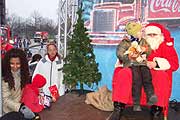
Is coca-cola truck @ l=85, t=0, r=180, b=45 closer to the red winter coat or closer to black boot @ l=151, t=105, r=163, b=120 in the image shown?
the red winter coat

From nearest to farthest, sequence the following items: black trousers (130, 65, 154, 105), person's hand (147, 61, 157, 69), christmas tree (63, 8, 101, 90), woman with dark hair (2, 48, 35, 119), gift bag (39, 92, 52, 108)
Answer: woman with dark hair (2, 48, 35, 119), black trousers (130, 65, 154, 105), person's hand (147, 61, 157, 69), gift bag (39, 92, 52, 108), christmas tree (63, 8, 101, 90)

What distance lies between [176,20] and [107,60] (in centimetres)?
141

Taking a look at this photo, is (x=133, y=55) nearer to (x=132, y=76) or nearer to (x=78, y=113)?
(x=132, y=76)

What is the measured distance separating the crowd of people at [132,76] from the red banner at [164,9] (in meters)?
1.52

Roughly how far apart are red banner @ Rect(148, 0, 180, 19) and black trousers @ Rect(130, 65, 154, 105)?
2189 millimetres

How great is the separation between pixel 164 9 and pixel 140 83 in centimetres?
237

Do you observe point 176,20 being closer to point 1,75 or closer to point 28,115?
point 1,75

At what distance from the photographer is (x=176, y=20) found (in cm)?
524

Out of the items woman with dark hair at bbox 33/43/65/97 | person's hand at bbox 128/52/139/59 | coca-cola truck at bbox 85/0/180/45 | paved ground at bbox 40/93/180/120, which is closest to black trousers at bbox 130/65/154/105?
person's hand at bbox 128/52/139/59

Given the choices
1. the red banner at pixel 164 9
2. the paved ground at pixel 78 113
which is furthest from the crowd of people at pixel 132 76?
the red banner at pixel 164 9

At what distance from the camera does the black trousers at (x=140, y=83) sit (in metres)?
3.33

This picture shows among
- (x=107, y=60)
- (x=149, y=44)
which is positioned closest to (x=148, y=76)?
(x=149, y=44)

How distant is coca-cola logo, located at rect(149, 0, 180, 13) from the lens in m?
5.24

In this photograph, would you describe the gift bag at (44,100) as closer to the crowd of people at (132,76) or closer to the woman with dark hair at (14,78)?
the crowd of people at (132,76)
